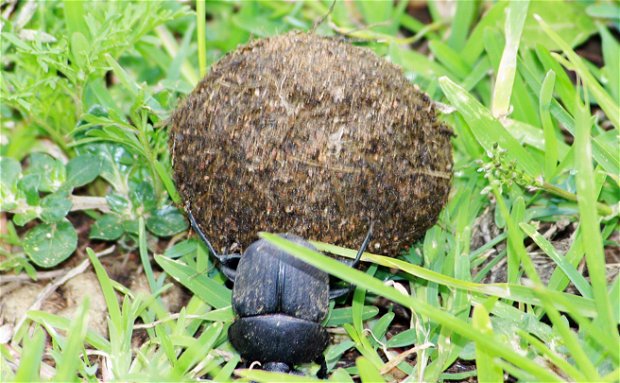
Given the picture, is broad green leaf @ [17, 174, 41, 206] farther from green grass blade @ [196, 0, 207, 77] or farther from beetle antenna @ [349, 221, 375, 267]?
beetle antenna @ [349, 221, 375, 267]

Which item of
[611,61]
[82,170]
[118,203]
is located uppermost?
[611,61]

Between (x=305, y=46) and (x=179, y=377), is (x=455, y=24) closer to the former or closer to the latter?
(x=305, y=46)

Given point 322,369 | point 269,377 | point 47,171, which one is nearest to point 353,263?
point 322,369

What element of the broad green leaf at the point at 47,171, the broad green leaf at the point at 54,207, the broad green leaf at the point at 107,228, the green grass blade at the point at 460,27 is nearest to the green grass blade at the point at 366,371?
the broad green leaf at the point at 107,228

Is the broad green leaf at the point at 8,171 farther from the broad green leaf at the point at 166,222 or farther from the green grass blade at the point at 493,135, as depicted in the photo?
the green grass blade at the point at 493,135

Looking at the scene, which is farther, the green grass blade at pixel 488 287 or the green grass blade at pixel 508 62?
the green grass blade at pixel 508 62

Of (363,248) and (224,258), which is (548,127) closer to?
(363,248)

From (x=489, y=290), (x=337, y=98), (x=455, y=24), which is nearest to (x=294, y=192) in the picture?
(x=337, y=98)
